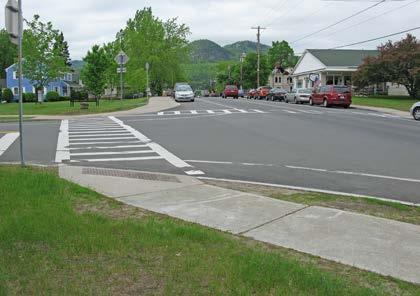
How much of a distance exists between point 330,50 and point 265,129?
190 feet

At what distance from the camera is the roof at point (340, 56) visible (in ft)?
222

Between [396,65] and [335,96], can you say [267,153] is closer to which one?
[335,96]

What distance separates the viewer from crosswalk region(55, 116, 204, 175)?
1226cm

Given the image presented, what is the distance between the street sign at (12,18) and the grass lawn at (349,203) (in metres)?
5.07

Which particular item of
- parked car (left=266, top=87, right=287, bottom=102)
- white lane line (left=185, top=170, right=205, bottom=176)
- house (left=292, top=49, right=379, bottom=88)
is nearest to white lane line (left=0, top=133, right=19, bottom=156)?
white lane line (left=185, top=170, right=205, bottom=176)

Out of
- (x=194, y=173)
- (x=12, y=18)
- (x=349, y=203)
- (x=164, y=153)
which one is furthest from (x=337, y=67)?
(x=349, y=203)

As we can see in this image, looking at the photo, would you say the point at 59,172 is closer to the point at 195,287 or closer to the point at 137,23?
the point at 195,287

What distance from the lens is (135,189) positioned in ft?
27.4

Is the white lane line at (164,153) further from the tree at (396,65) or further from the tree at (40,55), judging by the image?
the tree at (396,65)

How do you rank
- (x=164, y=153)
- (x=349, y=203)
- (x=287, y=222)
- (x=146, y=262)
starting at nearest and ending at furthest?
1. (x=146, y=262)
2. (x=287, y=222)
3. (x=349, y=203)
4. (x=164, y=153)

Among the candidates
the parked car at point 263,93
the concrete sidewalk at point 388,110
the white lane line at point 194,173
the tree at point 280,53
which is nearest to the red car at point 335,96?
the concrete sidewalk at point 388,110

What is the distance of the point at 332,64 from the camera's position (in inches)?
2653

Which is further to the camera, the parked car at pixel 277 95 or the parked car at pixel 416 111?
the parked car at pixel 277 95

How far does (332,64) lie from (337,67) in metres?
1.53
